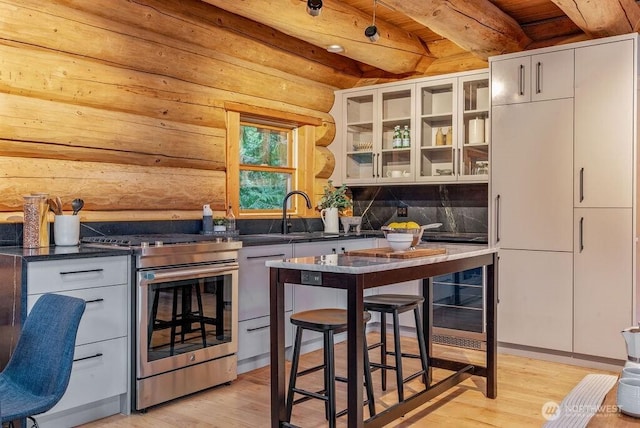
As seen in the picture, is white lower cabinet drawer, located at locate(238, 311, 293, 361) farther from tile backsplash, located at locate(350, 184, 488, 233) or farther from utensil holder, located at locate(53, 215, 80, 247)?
tile backsplash, located at locate(350, 184, 488, 233)

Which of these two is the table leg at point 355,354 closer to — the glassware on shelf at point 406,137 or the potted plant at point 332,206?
the potted plant at point 332,206

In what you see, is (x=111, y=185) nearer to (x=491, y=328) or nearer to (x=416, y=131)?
(x=491, y=328)

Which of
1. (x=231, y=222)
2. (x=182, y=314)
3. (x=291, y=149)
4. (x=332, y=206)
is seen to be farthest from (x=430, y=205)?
(x=182, y=314)

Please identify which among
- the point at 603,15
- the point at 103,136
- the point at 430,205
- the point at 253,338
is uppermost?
the point at 603,15

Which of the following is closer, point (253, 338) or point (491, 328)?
point (491, 328)

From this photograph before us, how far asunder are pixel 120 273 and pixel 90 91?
1257 mm

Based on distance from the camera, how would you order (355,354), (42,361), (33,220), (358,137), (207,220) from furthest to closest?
(358,137)
(207,220)
(33,220)
(355,354)
(42,361)

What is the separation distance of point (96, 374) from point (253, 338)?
3.91 feet

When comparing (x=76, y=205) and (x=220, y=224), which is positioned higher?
(x=76, y=205)

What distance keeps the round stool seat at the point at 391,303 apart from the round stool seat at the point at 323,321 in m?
0.28

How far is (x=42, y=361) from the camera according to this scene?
2.06 metres

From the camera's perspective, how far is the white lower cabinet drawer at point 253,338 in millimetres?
3812

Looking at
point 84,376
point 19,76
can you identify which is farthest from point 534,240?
point 19,76

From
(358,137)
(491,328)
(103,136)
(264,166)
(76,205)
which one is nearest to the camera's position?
(76,205)
